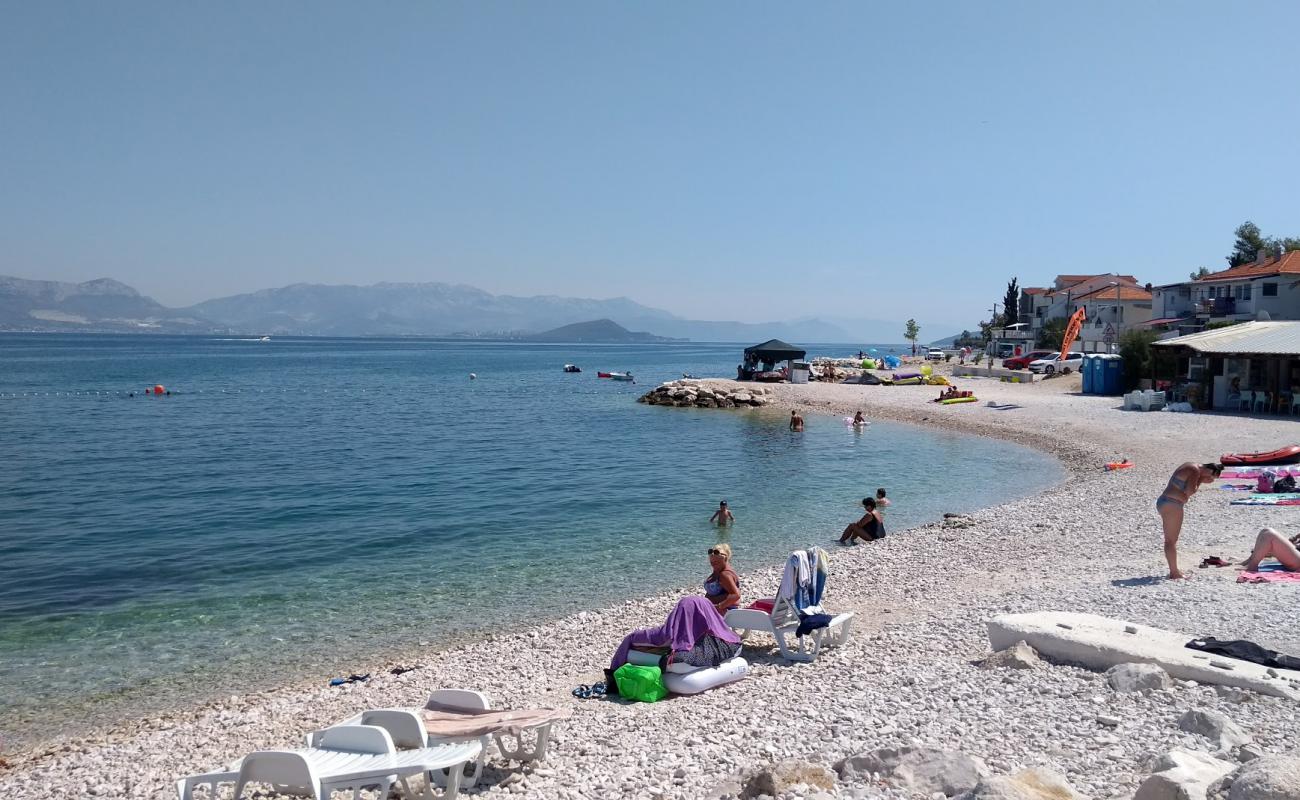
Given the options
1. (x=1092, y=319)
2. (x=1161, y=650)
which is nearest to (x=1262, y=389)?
(x=1161, y=650)

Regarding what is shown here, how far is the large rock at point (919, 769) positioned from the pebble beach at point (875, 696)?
0.17 ft

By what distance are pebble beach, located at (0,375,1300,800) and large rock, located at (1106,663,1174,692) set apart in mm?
86

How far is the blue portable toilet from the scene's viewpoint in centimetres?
4119

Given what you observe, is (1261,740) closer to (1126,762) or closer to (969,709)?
(1126,762)

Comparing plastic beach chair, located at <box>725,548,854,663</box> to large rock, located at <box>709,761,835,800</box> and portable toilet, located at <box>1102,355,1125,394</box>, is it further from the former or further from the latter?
portable toilet, located at <box>1102,355,1125,394</box>

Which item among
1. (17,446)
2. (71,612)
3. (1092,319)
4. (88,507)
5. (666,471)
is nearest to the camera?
(71,612)

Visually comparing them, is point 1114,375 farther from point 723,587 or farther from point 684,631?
point 684,631

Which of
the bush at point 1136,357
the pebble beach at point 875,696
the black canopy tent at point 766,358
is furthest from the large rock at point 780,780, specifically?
the black canopy tent at point 766,358

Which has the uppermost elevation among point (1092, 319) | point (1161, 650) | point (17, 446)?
point (1092, 319)

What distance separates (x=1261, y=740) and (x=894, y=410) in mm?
36701

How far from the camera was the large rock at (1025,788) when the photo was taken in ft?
14.7

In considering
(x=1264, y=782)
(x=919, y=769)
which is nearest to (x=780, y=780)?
(x=919, y=769)

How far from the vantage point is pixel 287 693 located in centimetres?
989

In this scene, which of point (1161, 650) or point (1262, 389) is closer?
point (1161, 650)
